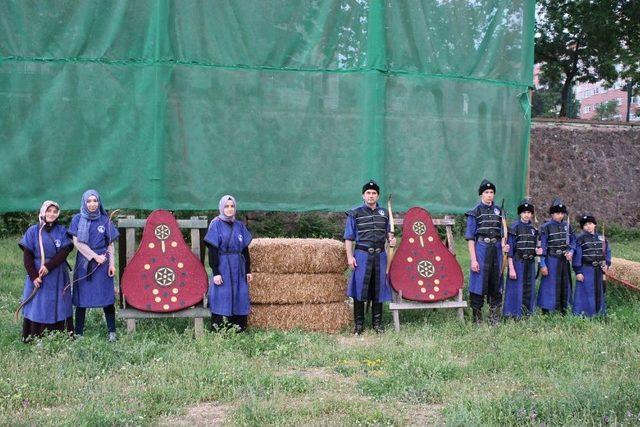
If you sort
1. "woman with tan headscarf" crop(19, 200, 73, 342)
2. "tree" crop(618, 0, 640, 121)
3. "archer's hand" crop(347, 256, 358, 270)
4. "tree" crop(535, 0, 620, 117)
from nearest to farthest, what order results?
"woman with tan headscarf" crop(19, 200, 73, 342), "archer's hand" crop(347, 256, 358, 270), "tree" crop(618, 0, 640, 121), "tree" crop(535, 0, 620, 117)

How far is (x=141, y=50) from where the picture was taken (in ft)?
23.0

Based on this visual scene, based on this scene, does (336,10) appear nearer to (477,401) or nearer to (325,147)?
(325,147)

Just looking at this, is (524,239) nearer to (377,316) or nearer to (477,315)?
(477,315)

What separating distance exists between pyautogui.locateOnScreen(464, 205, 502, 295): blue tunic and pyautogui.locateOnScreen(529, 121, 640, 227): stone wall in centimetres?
1068

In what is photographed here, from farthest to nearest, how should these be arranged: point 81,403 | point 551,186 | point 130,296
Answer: point 551,186
point 130,296
point 81,403

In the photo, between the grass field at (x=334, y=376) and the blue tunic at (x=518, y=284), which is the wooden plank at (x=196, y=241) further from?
the blue tunic at (x=518, y=284)

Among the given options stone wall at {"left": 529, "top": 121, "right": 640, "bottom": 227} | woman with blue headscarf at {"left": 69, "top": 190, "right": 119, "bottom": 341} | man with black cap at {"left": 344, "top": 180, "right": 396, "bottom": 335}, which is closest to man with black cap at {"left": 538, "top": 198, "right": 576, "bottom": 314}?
man with black cap at {"left": 344, "top": 180, "right": 396, "bottom": 335}

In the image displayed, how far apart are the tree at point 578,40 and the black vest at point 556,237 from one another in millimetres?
14724

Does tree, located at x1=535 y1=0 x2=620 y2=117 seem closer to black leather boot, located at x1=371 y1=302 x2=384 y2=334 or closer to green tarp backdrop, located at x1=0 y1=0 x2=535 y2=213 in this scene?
green tarp backdrop, located at x1=0 y1=0 x2=535 y2=213

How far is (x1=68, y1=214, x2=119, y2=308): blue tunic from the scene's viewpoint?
260 inches

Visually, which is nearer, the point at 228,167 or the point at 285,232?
the point at 228,167

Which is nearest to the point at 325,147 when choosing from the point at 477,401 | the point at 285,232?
the point at 477,401

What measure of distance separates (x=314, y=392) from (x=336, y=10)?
3.92 metres

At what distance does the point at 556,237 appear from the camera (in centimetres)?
784
